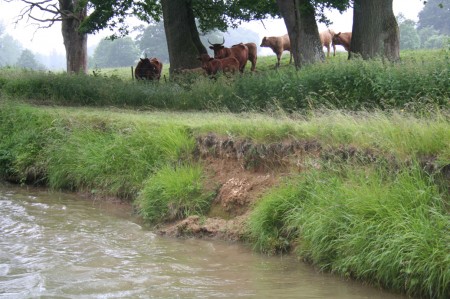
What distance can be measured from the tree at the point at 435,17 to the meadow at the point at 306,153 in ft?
156

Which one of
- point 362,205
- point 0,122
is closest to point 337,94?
Answer: point 362,205

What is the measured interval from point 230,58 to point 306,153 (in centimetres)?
1297

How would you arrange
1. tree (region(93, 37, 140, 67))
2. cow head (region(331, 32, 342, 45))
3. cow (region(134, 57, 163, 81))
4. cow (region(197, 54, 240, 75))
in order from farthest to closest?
tree (region(93, 37, 140, 67)), cow head (region(331, 32, 342, 45)), cow (region(134, 57, 163, 81)), cow (region(197, 54, 240, 75))

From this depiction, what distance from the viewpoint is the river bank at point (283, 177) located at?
7.65m

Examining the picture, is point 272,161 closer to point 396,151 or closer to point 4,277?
point 396,151

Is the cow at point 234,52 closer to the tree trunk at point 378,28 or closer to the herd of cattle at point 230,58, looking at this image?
the herd of cattle at point 230,58

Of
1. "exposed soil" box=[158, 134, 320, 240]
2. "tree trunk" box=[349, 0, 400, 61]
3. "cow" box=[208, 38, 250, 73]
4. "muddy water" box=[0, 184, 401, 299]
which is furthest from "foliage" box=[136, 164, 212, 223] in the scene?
"cow" box=[208, 38, 250, 73]

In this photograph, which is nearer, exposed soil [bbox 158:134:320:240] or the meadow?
the meadow

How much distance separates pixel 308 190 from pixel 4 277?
4.41 metres

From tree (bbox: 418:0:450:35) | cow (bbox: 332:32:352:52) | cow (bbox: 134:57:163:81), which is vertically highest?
tree (bbox: 418:0:450:35)

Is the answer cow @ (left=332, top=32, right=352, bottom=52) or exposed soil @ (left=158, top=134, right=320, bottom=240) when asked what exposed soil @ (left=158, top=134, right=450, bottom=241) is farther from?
cow @ (left=332, top=32, right=352, bottom=52)

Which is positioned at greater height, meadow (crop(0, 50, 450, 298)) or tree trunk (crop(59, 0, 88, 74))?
tree trunk (crop(59, 0, 88, 74))

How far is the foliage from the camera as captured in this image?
1120 centimetres

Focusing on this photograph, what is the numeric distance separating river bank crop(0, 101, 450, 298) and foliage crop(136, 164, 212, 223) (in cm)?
2
